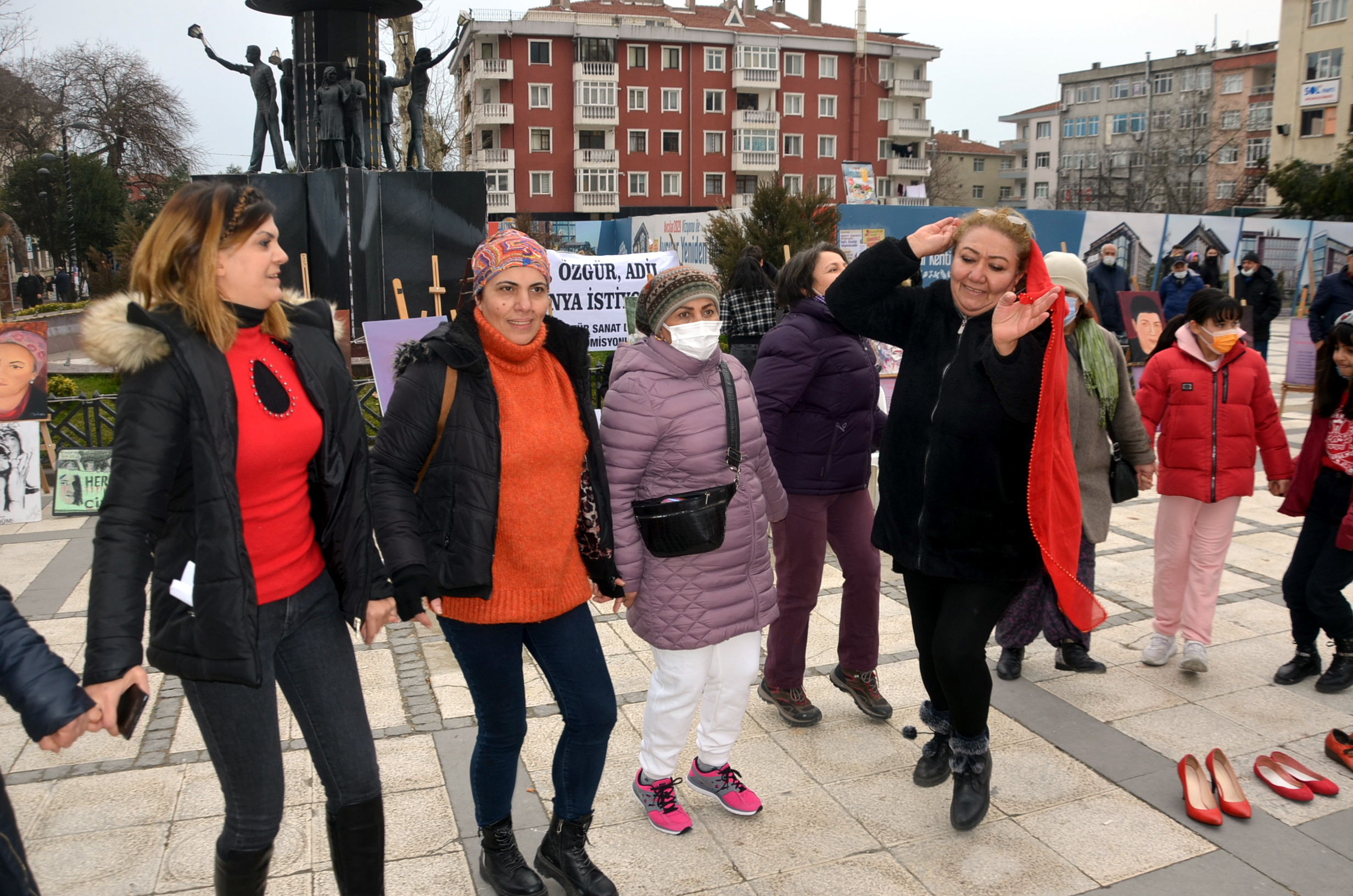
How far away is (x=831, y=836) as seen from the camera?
3459mm

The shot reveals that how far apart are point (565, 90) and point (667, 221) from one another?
40031 mm

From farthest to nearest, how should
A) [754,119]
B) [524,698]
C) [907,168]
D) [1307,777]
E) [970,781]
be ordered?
[907,168], [754,119], [1307,777], [970,781], [524,698]

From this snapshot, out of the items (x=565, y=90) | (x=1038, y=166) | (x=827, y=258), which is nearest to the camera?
(x=827, y=258)

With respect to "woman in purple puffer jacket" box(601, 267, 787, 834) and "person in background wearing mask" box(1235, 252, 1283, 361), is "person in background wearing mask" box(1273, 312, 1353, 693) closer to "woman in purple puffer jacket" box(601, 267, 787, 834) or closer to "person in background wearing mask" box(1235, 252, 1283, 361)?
"woman in purple puffer jacket" box(601, 267, 787, 834)

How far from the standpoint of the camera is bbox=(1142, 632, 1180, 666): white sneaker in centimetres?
500

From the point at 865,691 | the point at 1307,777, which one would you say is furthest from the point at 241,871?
the point at 1307,777

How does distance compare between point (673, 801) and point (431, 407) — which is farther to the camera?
point (673, 801)

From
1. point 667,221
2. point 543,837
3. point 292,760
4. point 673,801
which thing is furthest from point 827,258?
point 667,221

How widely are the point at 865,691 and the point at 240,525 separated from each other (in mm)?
2909

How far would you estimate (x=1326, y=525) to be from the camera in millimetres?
4660

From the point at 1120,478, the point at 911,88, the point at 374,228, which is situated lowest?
the point at 1120,478

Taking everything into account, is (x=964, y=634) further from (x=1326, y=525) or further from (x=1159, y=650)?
(x=1326, y=525)

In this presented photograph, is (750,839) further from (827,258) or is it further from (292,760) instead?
(827,258)

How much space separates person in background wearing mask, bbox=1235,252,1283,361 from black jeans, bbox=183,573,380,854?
1402 cm
